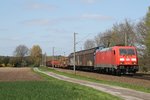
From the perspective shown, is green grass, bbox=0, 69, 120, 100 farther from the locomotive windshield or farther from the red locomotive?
the locomotive windshield

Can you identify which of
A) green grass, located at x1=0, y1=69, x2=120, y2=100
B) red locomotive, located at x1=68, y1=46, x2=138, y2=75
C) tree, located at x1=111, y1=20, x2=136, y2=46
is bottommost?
green grass, located at x1=0, y1=69, x2=120, y2=100

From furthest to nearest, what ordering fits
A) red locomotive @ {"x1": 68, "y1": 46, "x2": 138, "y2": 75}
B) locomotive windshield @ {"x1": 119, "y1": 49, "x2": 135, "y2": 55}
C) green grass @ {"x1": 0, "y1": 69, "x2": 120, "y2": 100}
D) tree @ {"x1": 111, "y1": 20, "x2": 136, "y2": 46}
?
tree @ {"x1": 111, "y1": 20, "x2": 136, "y2": 46} < locomotive windshield @ {"x1": 119, "y1": 49, "x2": 135, "y2": 55} < red locomotive @ {"x1": 68, "y1": 46, "x2": 138, "y2": 75} < green grass @ {"x1": 0, "y1": 69, "x2": 120, "y2": 100}

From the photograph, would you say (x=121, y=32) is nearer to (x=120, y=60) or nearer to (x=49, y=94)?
(x=120, y=60)

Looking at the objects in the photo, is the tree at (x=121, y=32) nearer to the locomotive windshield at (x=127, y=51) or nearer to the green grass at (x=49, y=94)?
the locomotive windshield at (x=127, y=51)

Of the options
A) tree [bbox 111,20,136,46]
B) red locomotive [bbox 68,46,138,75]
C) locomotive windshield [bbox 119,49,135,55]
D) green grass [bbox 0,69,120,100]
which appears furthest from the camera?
tree [bbox 111,20,136,46]

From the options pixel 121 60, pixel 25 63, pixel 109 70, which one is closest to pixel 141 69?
pixel 109 70

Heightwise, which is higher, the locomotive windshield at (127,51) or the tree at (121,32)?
the tree at (121,32)

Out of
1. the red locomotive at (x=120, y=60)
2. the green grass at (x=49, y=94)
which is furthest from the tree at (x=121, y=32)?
the green grass at (x=49, y=94)

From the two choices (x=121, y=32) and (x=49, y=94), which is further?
(x=121, y=32)

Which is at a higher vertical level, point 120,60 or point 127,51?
point 127,51

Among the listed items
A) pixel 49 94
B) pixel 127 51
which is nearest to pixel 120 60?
pixel 127 51

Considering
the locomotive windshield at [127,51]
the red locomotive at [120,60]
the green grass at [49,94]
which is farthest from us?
the locomotive windshield at [127,51]

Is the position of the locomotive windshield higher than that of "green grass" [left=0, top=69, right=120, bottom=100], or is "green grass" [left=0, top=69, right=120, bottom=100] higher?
the locomotive windshield

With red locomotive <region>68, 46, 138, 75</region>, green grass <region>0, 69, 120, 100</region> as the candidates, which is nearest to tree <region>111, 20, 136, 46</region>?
red locomotive <region>68, 46, 138, 75</region>
